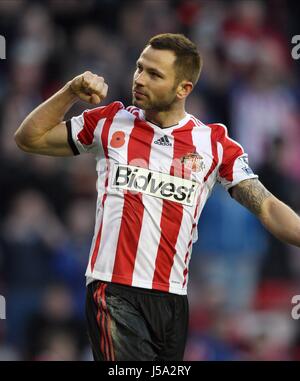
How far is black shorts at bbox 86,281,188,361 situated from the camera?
4.84 metres

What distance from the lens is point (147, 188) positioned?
16.2ft

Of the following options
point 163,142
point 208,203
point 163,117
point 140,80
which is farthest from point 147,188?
point 208,203

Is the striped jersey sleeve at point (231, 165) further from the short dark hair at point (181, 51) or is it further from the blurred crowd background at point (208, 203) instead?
the blurred crowd background at point (208, 203)

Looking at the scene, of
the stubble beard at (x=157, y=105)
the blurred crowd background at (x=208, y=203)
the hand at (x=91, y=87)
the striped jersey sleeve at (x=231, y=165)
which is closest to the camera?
the hand at (x=91, y=87)

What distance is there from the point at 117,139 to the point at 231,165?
23.0 inches

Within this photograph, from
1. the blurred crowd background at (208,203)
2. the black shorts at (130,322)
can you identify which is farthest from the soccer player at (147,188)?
the blurred crowd background at (208,203)

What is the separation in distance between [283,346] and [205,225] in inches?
49.1

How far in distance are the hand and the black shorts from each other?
2.93 feet

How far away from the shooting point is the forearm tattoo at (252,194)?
5070 millimetres

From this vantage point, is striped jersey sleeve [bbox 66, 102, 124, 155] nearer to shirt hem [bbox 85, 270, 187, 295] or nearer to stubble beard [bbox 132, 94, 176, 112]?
stubble beard [bbox 132, 94, 176, 112]

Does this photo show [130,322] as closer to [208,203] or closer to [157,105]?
[157,105]

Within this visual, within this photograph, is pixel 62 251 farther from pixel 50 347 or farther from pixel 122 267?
pixel 122 267

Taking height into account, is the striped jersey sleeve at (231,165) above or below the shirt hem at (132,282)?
above

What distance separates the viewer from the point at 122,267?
4887 mm
